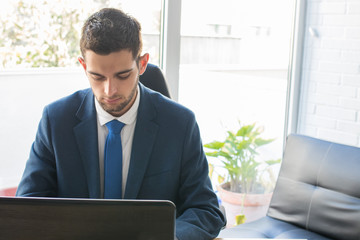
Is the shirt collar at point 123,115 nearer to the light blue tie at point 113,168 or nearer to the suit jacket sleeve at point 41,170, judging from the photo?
the light blue tie at point 113,168

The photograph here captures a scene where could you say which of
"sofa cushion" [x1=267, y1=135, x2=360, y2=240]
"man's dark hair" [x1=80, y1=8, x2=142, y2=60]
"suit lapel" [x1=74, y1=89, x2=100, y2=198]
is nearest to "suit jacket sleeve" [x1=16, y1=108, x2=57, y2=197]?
"suit lapel" [x1=74, y1=89, x2=100, y2=198]

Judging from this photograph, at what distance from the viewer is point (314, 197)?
7.64 ft

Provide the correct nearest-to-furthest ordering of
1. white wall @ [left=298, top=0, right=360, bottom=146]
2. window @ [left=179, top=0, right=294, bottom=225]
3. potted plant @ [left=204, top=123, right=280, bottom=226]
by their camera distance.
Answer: window @ [left=179, top=0, right=294, bottom=225] → potted plant @ [left=204, top=123, right=280, bottom=226] → white wall @ [left=298, top=0, right=360, bottom=146]

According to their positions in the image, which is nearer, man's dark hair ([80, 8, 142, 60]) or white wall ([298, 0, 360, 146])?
man's dark hair ([80, 8, 142, 60])

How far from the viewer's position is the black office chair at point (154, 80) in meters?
1.72

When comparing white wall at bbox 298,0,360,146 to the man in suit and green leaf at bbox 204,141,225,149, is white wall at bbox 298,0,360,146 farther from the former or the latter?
the man in suit

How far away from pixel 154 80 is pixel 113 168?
1.45 ft

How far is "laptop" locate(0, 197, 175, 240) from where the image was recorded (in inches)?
31.9

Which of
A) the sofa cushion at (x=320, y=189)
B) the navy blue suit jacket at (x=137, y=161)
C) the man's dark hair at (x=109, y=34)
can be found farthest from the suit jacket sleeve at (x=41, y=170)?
the sofa cushion at (x=320, y=189)

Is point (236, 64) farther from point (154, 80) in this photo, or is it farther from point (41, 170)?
point (41, 170)

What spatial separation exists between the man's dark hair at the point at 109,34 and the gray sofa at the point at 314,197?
4.15 ft

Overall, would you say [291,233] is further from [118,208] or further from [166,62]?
[118,208]

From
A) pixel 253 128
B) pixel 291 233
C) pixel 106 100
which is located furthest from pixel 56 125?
pixel 253 128

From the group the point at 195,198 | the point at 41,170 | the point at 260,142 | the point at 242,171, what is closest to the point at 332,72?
the point at 260,142
